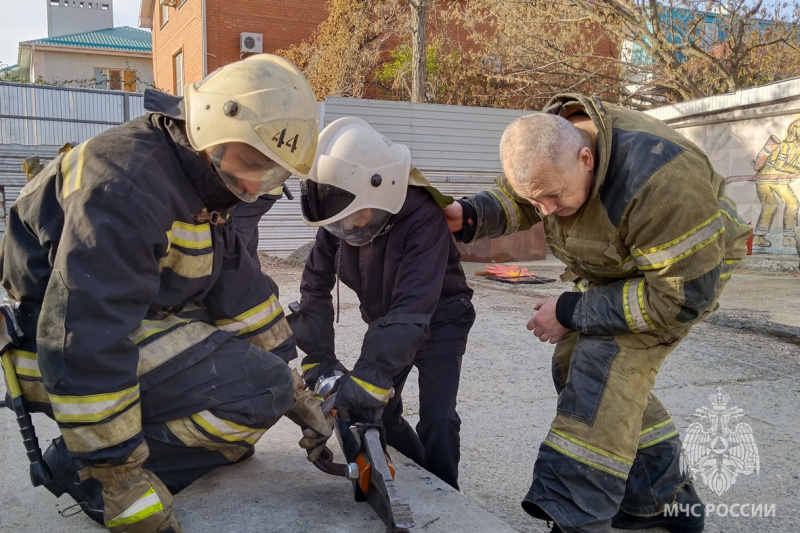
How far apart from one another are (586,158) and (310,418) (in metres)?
1.39

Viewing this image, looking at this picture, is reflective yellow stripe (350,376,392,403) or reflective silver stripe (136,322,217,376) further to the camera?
reflective yellow stripe (350,376,392,403)

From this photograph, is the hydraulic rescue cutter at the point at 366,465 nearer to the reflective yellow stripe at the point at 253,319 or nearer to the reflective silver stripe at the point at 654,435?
the reflective yellow stripe at the point at 253,319

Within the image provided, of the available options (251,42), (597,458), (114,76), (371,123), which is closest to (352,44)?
(251,42)

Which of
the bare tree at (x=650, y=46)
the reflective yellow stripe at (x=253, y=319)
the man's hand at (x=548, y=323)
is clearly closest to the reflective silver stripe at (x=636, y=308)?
the man's hand at (x=548, y=323)

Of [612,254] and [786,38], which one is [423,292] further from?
[786,38]

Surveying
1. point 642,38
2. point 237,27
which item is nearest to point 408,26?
point 642,38

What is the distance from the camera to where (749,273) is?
1020 cm

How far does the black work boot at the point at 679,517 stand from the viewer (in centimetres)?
260

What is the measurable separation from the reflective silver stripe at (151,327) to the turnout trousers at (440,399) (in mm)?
1145

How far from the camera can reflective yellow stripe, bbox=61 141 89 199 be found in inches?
74.7

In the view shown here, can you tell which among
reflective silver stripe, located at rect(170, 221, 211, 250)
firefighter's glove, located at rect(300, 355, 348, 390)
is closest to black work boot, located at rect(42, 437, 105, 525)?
reflective silver stripe, located at rect(170, 221, 211, 250)

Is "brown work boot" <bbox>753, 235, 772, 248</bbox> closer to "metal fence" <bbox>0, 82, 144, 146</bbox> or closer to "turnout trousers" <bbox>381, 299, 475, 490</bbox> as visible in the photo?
"turnout trousers" <bbox>381, 299, 475, 490</bbox>

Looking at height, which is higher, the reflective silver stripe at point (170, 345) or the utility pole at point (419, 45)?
the utility pole at point (419, 45)

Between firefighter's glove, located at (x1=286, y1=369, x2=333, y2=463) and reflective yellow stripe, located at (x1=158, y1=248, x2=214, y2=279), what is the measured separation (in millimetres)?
555
